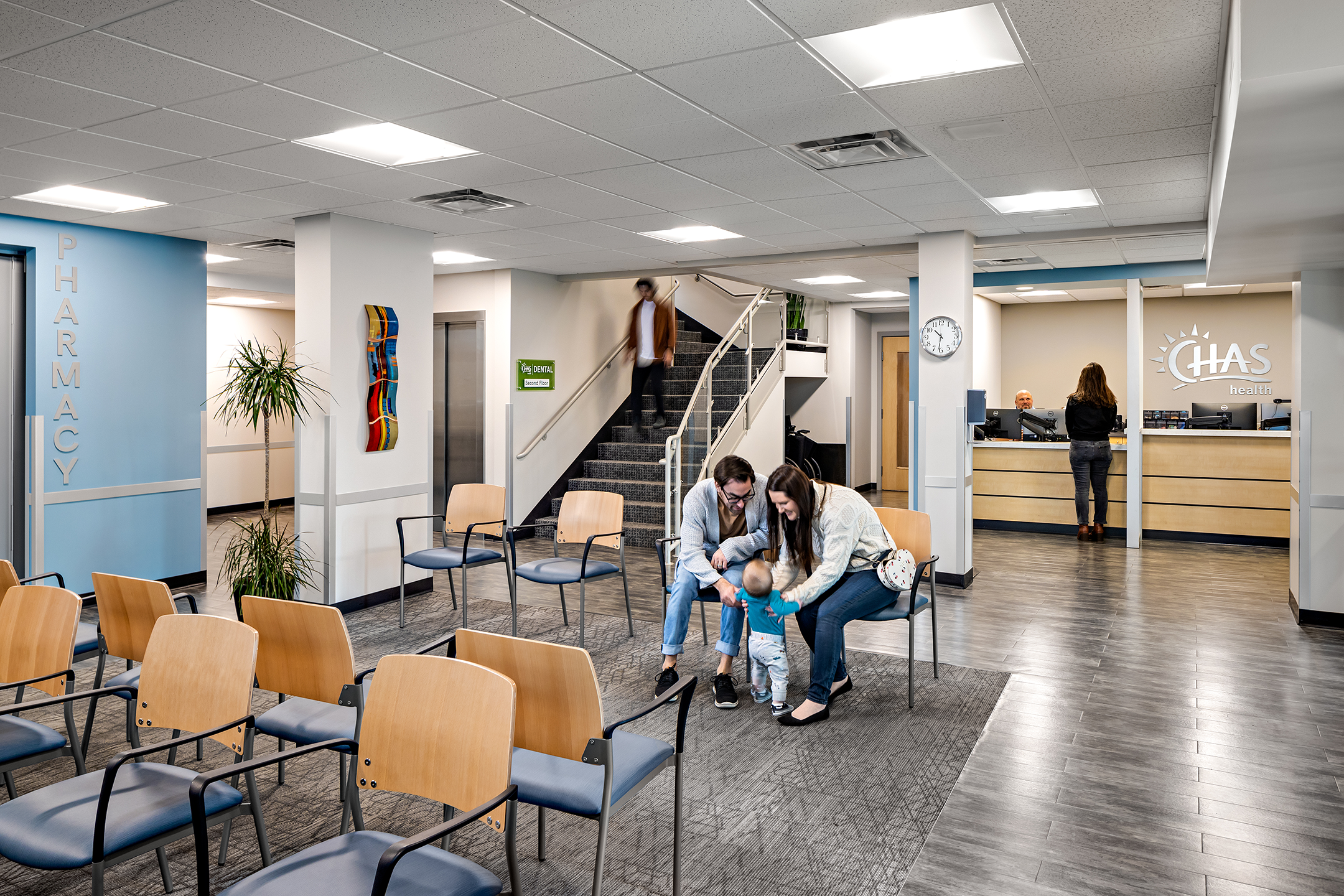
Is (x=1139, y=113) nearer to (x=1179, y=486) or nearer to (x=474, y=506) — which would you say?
(x=474, y=506)

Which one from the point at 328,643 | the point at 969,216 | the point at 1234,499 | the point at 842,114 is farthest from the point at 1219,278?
the point at 328,643

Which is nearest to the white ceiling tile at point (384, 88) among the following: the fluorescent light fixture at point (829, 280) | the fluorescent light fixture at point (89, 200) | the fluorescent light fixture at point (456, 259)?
the fluorescent light fixture at point (89, 200)

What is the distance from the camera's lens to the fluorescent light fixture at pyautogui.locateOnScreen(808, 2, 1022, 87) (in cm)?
311

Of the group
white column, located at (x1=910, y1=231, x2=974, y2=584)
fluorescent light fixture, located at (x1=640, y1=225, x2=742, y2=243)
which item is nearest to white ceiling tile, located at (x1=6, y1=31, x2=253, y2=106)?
fluorescent light fixture, located at (x1=640, y1=225, x2=742, y2=243)

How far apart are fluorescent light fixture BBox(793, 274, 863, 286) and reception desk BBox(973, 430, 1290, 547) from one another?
91.3 inches

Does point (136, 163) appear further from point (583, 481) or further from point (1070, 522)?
point (1070, 522)

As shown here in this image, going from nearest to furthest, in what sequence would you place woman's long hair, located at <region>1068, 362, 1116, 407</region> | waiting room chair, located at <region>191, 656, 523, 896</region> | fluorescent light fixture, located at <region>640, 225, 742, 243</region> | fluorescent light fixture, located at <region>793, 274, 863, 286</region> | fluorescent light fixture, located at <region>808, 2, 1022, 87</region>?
waiting room chair, located at <region>191, 656, 523, 896</region> < fluorescent light fixture, located at <region>808, 2, 1022, 87</region> < fluorescent light fixture, located at <region>640, 225, 742, 243</region> < woman's long hair, located at <region>1068, 362, 1116, 407</region> < fluorescent light fixture, located at <region>793, 274, 863, 286</region>

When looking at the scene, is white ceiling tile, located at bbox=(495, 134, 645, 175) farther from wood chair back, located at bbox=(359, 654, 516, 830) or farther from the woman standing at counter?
the woman standing at counter

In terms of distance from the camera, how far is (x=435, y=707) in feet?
7.25

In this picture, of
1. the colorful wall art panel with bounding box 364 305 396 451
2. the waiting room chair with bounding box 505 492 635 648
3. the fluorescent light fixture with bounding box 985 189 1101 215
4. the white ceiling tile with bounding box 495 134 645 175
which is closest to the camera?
the white ceiling tile with bounding box 495 134 645 175

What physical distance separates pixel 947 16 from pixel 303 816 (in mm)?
3532

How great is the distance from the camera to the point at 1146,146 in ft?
14.8

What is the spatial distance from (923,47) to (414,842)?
3113 mm

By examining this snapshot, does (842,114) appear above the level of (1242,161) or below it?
above
